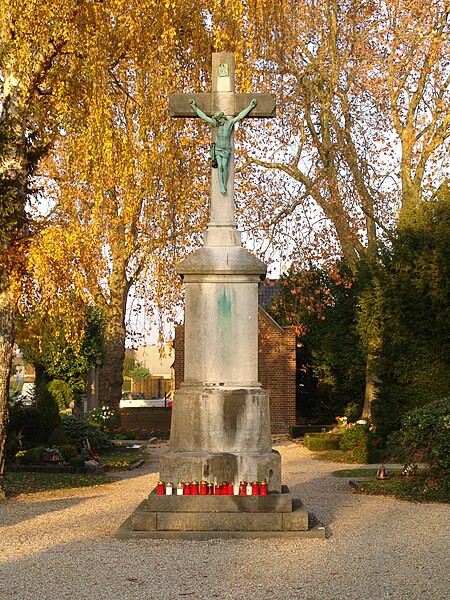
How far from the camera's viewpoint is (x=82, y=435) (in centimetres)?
2019

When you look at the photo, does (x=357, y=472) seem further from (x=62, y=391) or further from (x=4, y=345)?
(x=62, y=391)

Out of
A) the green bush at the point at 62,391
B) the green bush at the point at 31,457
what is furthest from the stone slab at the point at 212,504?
the green bush at the point at 62,391

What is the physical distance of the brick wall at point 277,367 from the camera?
31.1m

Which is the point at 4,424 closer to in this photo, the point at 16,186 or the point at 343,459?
the point at 16,186

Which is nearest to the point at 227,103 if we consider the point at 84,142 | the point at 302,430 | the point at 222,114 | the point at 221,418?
the point at 222,114

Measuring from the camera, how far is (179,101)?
34.0ft

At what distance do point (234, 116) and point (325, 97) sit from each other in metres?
13.2

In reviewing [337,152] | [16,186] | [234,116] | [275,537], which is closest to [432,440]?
[275,537]

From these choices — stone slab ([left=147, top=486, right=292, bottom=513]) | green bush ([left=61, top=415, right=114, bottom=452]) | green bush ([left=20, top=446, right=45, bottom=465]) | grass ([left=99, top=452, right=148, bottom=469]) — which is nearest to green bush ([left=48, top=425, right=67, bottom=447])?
green bush ([left=61, top=415, right=114, bottom=452])

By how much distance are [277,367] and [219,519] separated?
22.9 meters

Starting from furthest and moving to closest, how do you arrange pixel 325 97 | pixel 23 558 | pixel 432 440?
pixel 325 97
pixel 432 440
pixel 23 558

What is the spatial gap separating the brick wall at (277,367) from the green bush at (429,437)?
18.5 metres

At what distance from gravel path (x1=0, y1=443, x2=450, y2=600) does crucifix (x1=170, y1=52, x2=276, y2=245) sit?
368cm

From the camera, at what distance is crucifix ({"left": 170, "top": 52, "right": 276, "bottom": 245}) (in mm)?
10102
